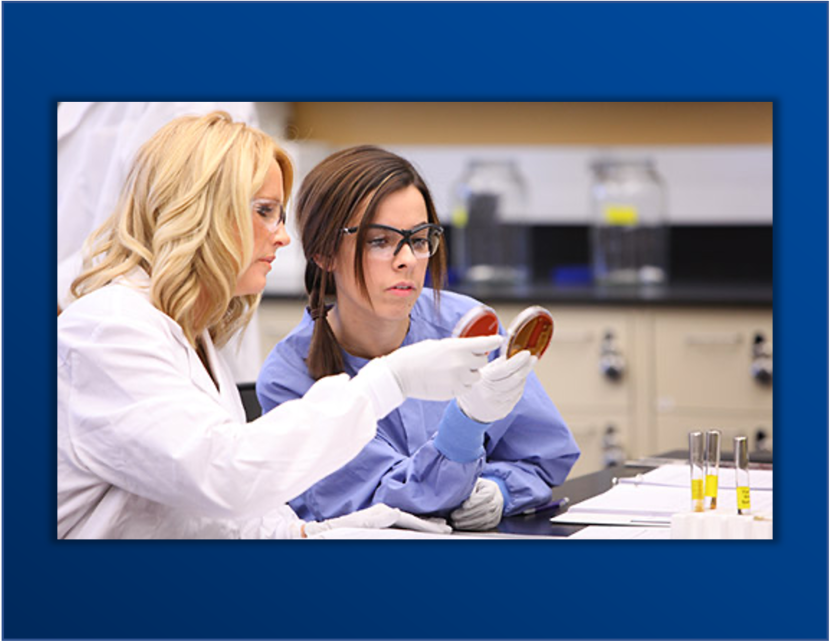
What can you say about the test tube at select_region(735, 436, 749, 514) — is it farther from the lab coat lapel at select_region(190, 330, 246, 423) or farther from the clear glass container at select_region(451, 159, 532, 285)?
the clear glass container at select_region(451, 159, 532, 285)

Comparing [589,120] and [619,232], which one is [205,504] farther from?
[619,232]

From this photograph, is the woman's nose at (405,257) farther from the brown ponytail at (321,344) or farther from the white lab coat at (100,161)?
the white lab coat at (100,161)

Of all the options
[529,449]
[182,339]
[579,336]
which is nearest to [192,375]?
[182,339]

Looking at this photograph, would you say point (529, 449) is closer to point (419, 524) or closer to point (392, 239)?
point (419, 524)

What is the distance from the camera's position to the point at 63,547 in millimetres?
1808

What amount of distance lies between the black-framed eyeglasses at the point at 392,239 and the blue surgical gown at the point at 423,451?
3.3 inches

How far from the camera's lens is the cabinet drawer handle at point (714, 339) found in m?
2.84

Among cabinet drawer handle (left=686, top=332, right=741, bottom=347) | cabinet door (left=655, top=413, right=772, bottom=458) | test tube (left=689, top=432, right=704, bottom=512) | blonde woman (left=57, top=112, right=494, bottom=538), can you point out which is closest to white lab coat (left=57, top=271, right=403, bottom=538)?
blonde woman (left=57, top=112, right=494, bottom=538)

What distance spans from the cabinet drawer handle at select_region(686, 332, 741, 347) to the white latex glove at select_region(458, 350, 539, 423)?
1.19 metres

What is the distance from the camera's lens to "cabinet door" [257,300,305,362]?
1.94 m

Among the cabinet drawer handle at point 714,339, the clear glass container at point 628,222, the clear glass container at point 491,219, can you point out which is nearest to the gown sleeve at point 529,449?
the cabinet drawer handle at point 714,339

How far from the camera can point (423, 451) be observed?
1823 mm

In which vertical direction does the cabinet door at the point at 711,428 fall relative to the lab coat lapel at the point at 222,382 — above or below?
below
